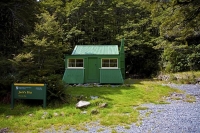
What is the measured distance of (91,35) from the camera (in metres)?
21.7

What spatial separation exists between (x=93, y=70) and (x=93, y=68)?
0.43 ft

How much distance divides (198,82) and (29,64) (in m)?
11.1

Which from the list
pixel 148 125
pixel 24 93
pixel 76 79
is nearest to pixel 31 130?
pixel 24 93

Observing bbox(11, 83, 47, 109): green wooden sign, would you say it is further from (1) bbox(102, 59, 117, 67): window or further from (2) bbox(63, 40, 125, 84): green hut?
(1) bbox(102, 59, 117, 67): window

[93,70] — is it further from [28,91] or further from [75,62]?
[28,91]

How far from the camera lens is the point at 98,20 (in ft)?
73.7

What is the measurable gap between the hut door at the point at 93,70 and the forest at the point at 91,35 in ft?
9.12

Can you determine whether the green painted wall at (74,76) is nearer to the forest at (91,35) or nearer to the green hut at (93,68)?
the green hut at (93,68)

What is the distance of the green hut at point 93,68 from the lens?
38.1 feet

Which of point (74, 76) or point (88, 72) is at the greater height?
point (88, 72)

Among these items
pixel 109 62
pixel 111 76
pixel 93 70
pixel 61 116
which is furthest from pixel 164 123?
pixel 93 70

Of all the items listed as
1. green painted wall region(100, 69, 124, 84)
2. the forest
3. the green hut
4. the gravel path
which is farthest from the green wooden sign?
green painted wall region(100, 69, 124, 84)

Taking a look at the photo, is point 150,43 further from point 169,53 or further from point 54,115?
point 54,115

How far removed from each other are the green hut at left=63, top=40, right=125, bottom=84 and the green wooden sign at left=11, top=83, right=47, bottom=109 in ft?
18.4
